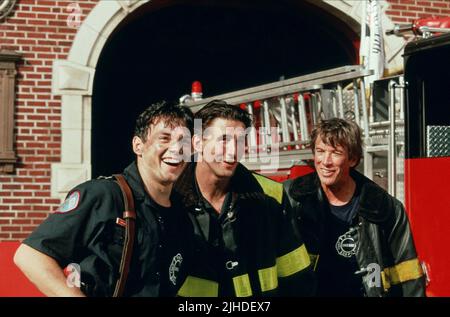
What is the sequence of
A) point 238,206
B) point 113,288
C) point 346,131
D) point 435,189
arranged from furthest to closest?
point 435,189, point 346,131, point 238,206, point 113,288

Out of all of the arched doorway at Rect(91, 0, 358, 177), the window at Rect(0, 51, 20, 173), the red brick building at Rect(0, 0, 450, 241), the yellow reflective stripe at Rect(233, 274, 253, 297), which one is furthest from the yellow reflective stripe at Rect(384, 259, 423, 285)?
the arched doorway at Rect(91, 0, 358, 177)

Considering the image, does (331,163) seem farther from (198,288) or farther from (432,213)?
(198,288)

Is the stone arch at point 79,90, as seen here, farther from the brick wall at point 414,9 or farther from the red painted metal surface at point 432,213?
the red painted metal surface at point 432,213

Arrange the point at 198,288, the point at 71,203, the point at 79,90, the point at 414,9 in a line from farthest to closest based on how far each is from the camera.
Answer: the point at 414,9, the point at 79,90, the point at 198,288, the point at 71,203

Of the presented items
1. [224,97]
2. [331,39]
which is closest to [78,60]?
[224,97]

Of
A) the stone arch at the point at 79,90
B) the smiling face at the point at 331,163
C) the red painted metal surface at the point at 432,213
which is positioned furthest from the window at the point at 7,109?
the smiling face at the point at 331,163

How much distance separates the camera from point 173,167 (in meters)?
3.29

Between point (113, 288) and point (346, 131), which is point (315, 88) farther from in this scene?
point (113, 288)

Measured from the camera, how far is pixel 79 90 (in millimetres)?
9570

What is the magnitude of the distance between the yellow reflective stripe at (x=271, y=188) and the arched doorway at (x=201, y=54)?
7.01 metres

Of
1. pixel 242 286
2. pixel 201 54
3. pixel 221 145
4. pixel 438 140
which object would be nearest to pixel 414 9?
pixel 201 54

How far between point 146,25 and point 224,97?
6.36 meters

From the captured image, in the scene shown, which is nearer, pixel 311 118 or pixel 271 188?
pixel 271 188

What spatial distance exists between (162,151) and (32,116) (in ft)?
21.1
